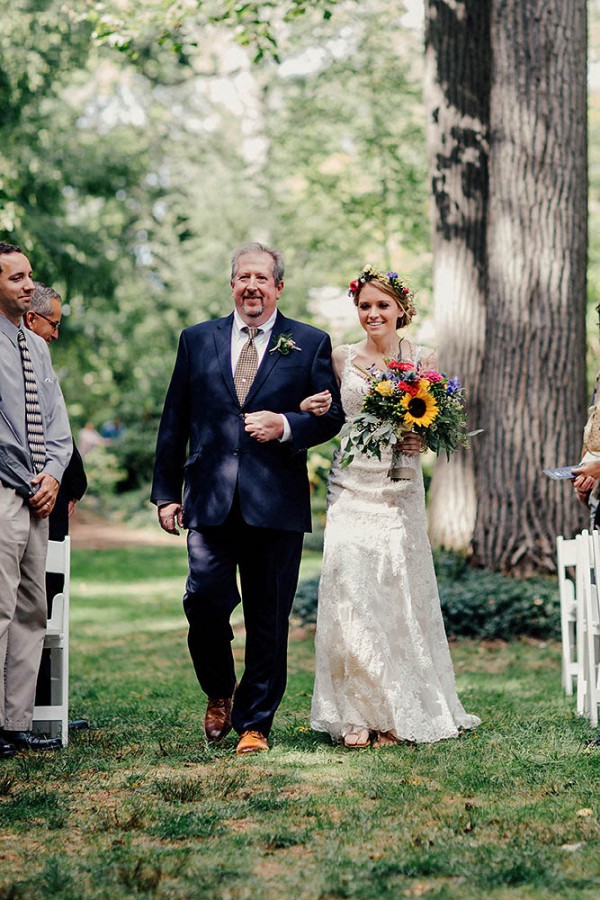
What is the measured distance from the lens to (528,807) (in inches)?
179

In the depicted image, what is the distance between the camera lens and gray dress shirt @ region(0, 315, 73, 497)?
575cm

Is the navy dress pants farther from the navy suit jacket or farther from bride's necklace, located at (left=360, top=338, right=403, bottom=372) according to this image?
bride's necklace, located at (left=360, top=338, right=403, bottom=372)

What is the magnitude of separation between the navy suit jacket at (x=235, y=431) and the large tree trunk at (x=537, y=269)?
4.99 m

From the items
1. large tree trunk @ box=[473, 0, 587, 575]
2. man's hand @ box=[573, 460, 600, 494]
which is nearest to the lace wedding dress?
man's hand @ box=[573, 460, 600, 494]

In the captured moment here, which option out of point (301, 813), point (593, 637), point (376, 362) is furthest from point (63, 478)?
point (593, 637)

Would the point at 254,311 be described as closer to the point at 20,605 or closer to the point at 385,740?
the point at 20,605

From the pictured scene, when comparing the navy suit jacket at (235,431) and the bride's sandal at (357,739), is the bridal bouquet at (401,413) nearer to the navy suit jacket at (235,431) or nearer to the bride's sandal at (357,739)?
the navy suit jacket at (235,431)

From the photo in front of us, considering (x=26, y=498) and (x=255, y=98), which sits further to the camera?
(x=255, y=98)

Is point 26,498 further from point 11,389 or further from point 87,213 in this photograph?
point 87,213

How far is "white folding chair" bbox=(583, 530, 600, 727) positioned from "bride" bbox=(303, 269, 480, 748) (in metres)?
0.62

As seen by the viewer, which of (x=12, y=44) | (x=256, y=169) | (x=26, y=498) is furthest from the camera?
(x=256, y=169)

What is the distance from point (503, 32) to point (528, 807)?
7.92m

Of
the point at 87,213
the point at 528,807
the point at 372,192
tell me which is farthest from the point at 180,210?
the point at 528,807

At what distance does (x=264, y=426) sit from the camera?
18.4ft
